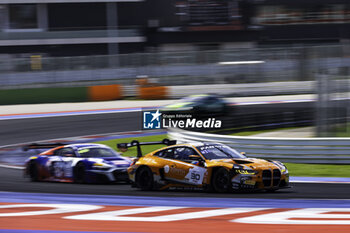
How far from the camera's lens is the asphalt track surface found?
10.6 meters

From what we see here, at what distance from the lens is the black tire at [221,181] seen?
35.0ft

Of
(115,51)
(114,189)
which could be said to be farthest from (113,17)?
(114,189)

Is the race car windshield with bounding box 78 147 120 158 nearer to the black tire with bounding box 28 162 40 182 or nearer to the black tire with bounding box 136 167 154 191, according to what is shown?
the black tire with bounding box 28 162 40 182

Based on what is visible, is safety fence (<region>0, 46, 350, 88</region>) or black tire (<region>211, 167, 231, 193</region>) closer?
black tire (<region>211, 167, 231, 193</region>)

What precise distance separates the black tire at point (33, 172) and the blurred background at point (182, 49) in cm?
751

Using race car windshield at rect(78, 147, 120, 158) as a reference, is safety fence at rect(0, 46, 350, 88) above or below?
above

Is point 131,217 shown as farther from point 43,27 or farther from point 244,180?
point 43,27

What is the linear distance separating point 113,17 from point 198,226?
40.5m

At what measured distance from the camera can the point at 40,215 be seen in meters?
9.31

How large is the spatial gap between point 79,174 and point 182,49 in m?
33.8

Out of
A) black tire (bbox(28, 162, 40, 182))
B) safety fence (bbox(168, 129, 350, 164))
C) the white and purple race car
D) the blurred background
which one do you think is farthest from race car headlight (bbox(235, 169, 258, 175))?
black tire (bbox(28, 162, 40, 182))

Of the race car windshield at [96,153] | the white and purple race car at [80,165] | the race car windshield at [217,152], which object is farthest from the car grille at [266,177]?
the race car windshield at [96,153]

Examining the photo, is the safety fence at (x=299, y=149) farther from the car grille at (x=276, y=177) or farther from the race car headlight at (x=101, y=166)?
the car grille at (x=276, y=177)

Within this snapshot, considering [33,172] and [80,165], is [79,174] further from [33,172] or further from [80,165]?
[33,172]
